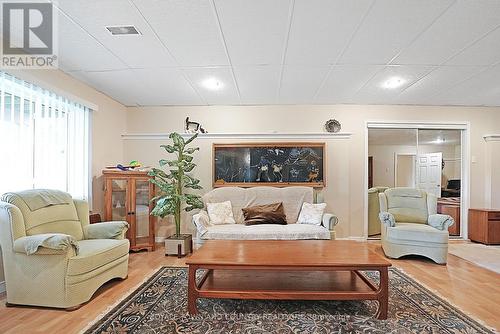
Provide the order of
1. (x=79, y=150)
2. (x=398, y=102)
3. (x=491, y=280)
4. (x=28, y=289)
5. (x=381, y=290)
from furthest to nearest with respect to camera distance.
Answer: (x=398, y=102), (x=79, y=150), (x=491, y=280), (x=28, y=289), (x=381, y=290)

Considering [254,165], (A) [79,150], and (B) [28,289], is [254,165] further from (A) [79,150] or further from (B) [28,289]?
(B) [28,289]

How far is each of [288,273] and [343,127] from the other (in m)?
3.14

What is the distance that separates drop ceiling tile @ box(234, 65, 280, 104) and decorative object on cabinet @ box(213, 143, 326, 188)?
80 cm

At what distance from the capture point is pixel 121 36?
2699mm

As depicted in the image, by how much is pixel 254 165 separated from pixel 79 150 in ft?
8.96

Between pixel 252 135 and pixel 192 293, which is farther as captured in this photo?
pixel 252 135

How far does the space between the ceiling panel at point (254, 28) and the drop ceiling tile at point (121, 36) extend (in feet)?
2.41

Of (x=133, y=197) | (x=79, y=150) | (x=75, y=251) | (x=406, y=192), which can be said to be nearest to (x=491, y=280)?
(x=406, y=192)

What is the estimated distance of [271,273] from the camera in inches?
113

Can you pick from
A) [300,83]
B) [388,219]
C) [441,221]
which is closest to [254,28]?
[300,83]

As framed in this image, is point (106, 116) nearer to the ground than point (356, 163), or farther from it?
farther from it

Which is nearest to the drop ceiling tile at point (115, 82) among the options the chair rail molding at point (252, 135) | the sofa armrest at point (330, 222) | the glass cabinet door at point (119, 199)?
the chair rail molding at point (252, 135)

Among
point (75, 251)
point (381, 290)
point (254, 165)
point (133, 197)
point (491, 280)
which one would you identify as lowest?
point (491, 280)

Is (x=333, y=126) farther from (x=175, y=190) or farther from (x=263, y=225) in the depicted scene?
(x=175, y=190)
